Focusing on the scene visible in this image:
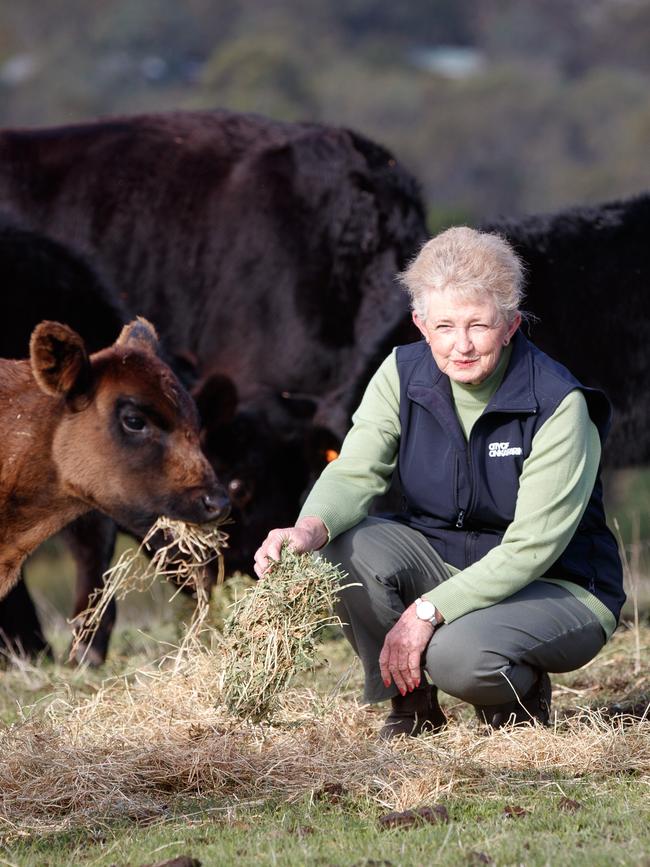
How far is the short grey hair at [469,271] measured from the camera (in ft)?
16.3

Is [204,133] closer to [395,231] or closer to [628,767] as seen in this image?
[395,231]

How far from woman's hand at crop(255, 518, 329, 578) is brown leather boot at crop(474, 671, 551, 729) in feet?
2.85

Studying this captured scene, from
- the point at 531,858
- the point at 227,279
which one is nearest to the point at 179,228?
the point at 227,279

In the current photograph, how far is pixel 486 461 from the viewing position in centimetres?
512

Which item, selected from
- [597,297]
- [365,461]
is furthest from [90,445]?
[597,297]

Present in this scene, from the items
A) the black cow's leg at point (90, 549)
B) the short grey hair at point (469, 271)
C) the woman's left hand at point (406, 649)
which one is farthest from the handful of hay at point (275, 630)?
the black cow's leg at point (90, 549)

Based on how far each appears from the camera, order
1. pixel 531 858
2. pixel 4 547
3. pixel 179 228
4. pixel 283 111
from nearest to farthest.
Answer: pixel 531 858 → pixel 4 547 → pixel 179 228 → pixel 283 111

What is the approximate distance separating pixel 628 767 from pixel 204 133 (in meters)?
7.27

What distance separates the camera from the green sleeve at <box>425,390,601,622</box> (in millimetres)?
4918

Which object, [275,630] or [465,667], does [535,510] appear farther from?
[275,630]

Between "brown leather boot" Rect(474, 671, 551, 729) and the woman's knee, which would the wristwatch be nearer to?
the woman's knee

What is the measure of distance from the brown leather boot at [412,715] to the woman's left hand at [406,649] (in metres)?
0.34

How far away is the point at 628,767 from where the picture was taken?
480 centimetres

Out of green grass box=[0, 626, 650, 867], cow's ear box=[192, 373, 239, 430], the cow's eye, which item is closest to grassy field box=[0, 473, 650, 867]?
green grass box=[0, 626, 650, 867]
